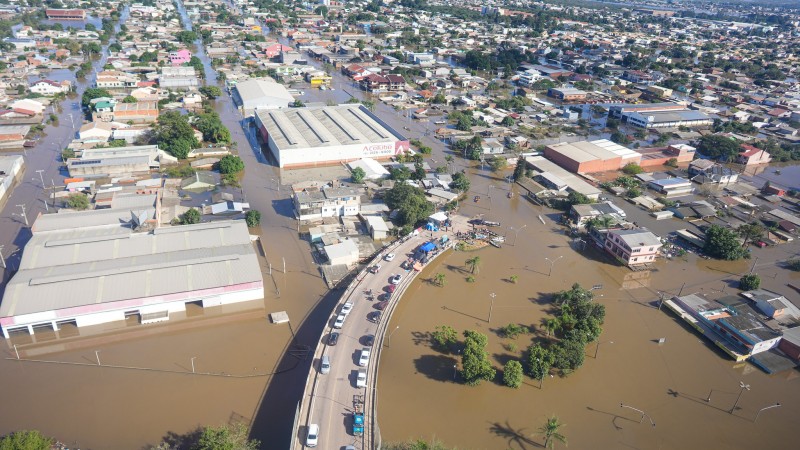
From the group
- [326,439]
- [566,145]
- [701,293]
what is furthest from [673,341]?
[566,145]

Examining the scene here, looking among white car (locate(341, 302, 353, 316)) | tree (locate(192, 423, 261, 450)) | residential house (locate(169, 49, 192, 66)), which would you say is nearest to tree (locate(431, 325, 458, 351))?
white car (locate(341, 302, 353, 316))

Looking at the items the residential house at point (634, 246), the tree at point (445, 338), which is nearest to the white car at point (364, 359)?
the tree at point (445, 338)

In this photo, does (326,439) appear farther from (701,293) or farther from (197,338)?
(701,293)

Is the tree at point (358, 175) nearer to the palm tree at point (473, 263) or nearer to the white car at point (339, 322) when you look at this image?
the palm tree at point (473, 263)

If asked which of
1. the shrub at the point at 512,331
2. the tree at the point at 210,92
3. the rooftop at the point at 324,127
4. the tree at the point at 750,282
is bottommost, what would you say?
the shrub at the point at 512,331

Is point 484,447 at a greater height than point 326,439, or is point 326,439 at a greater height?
point 326,439

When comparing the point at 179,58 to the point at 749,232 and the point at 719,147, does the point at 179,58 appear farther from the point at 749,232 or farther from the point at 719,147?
the point at 749,232
